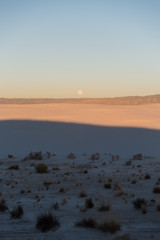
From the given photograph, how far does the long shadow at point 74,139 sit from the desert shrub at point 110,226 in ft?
45.4

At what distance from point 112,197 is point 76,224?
7.72 feet

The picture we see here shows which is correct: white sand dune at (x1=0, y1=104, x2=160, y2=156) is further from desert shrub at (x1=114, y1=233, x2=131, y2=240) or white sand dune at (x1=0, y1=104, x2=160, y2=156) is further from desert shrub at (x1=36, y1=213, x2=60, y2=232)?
desert shrub at (x1=114, y1=233, x2=131, y2=240)

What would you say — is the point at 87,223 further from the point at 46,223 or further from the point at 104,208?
the point at 104,208

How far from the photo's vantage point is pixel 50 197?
7906mm

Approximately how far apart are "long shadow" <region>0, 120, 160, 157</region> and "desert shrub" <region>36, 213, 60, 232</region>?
13602 millimetres

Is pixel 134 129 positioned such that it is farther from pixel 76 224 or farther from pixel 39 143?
pixel 76 224

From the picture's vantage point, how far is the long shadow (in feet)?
66.9

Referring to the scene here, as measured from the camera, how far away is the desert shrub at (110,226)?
5.27m

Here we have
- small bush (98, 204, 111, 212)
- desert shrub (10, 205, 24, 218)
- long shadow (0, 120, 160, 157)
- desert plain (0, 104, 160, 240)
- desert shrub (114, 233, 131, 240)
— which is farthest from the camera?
long shadow (0, 120, 160, 157)

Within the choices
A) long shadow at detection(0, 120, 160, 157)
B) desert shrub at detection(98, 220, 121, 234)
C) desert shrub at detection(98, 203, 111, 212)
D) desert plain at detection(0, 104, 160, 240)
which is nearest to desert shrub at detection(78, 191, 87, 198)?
desert plain at detection(0, 104, 160, 240)

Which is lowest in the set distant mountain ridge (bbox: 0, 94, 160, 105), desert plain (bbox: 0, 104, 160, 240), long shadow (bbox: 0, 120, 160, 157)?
desert plain (bbox: 0, 104, 160, 240)

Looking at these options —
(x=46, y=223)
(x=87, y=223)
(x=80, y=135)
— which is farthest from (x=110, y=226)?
(x=80, y=135)

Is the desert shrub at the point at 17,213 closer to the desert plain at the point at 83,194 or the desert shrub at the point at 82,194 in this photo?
the desert plain at the point at 83,194

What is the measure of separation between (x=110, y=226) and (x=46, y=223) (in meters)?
1.08
